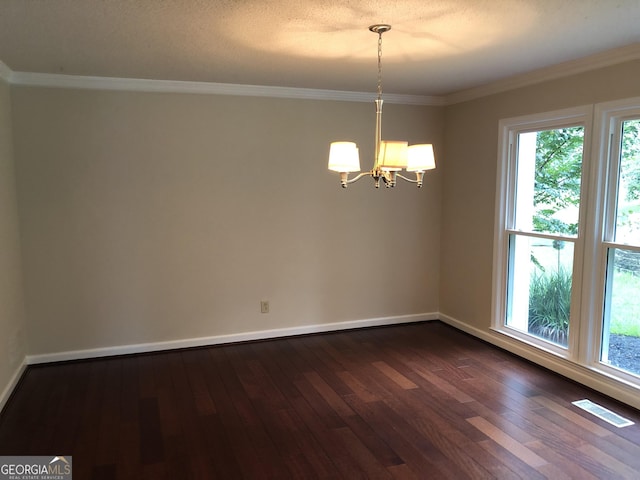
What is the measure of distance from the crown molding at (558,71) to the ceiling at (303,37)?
0.09 metres

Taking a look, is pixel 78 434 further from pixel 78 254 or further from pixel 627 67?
pixel 627 67

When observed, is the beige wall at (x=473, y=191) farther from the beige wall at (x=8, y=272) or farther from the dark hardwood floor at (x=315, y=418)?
Result: the beige wall at (x=8, y=272)

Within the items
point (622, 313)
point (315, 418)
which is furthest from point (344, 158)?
point (622, 313)

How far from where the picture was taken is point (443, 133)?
5.04m

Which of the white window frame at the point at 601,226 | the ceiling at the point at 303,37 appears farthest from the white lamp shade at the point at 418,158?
the white window frame at the point at 601,226

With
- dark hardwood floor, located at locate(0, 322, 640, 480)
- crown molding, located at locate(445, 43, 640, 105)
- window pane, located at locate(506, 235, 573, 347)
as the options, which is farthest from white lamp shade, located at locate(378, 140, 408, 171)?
window pane, located at locate(506, 235, 573, 347)

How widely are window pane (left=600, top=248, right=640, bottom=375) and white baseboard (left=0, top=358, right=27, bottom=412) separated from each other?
4.21m

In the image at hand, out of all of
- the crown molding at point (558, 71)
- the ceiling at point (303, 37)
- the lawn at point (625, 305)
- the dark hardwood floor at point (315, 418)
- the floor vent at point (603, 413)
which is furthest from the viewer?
the lawn at point (625, 305)

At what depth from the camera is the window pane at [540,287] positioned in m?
3.77

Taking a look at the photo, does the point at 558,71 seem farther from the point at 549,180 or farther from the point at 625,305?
the point at 625,305

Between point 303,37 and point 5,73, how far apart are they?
7.69 ft

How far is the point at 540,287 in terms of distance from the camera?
13.2ft

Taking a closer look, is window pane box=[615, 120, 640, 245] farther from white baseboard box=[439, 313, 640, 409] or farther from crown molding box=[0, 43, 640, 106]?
white baseboard box=[439, 313, 640, 409]

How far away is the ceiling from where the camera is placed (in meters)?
2.37
